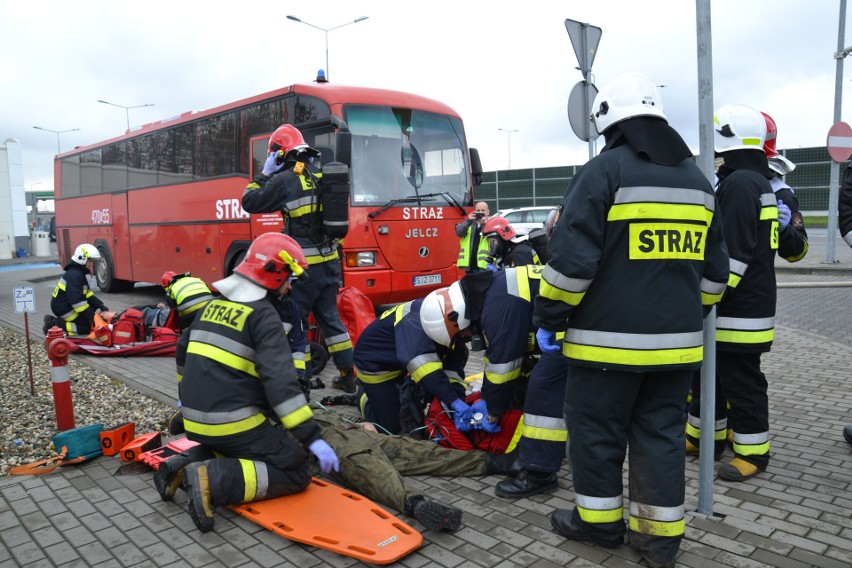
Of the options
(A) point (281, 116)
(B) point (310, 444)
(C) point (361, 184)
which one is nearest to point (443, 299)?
(B) point (310, 444)

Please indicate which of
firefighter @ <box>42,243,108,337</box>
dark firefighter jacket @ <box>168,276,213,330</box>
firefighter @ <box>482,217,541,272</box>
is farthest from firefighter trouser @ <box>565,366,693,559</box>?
firefighter @ <box>42,243,108,337</box>

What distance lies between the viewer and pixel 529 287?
4.01 meters

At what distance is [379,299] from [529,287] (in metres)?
5.06

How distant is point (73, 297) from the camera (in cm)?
883

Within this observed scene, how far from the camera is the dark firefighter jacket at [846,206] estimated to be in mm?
4086

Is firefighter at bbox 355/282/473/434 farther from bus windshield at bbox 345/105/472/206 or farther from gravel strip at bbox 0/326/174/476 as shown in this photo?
bus windshield at bbox 345/105/472/206

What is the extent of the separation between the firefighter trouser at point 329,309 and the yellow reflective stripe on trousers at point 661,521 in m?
3.69

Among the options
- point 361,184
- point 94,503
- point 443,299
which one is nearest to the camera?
point 94,503

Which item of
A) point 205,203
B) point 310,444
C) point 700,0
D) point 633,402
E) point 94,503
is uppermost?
point 700,0

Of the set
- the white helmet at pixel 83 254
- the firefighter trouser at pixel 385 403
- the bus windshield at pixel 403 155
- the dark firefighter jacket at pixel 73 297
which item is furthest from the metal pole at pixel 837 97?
the dark firefighter jacket at pixel 73 297

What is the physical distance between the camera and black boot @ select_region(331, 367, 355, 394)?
6.33 m

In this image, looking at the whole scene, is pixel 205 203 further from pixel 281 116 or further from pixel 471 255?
pixel 471 255

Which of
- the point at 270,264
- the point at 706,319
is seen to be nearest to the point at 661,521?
the point at 706,319

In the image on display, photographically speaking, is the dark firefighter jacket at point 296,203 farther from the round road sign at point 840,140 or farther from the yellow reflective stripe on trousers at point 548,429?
the round road sign at point 840,140
